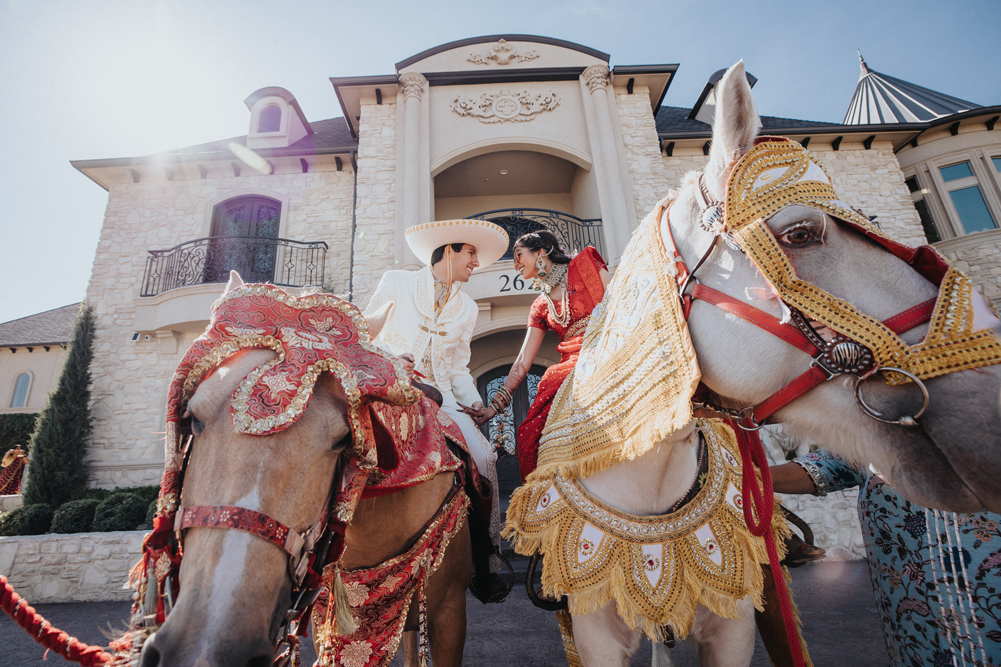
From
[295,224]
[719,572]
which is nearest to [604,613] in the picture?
[719,572]

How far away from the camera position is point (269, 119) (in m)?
13.3

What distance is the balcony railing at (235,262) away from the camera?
10742 mm

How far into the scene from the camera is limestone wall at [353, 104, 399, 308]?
980 cm

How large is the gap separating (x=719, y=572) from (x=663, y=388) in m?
0.85

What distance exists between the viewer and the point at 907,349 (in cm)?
83

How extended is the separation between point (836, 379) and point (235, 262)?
505 inches

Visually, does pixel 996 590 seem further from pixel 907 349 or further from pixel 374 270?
pixel 374 270

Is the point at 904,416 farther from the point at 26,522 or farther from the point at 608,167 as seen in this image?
the point at 608,167

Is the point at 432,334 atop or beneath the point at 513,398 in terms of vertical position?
beneath

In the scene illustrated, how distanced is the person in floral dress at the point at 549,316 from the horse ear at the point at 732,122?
3.29 feet

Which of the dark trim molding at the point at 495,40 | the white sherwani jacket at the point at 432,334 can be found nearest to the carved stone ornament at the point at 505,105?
the dark trim molding at the point at 495,40

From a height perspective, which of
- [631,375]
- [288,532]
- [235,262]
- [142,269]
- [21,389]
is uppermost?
[235,262]

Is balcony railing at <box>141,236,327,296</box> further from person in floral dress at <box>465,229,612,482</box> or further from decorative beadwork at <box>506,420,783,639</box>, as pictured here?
decorative beadwork at <box>506,420,783,639</box>

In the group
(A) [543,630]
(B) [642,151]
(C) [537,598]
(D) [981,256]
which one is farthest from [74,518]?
(D) [981,256]
